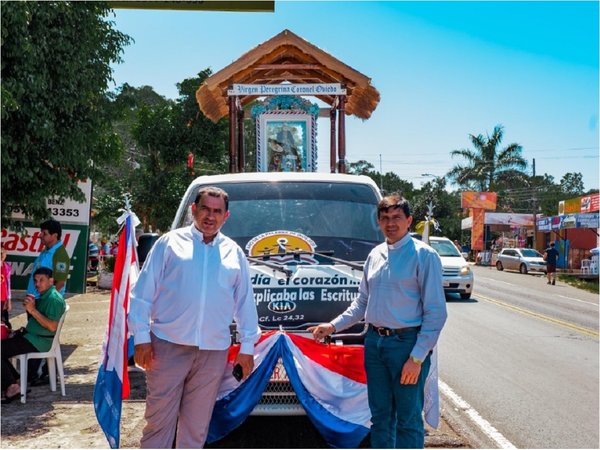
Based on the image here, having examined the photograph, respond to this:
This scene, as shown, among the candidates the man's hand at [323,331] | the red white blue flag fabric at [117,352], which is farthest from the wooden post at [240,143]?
the man's hand at [323,331]

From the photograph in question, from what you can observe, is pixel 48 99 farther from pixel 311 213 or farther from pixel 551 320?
pixel 551 320

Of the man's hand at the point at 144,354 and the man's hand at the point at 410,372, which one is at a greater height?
the man's hand at the point at 144,354

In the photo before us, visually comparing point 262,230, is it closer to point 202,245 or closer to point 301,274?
point 301,274

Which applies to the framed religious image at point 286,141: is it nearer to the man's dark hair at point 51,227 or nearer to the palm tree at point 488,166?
the man's dark hair at point 51,227

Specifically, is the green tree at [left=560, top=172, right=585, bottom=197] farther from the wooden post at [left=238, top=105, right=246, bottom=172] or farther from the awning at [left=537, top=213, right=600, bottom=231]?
the wooden post at [left=238, top=105, right=246, bottom=172]

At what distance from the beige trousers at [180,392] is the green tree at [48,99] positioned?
4.47 m

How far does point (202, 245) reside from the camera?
391 cm

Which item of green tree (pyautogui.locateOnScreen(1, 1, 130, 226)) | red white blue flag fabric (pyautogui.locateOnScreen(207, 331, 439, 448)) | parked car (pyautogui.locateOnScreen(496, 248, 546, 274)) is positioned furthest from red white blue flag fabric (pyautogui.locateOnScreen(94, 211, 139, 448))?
parked car (pyautogui.locateOnScreen(496, 248, 546, 274))

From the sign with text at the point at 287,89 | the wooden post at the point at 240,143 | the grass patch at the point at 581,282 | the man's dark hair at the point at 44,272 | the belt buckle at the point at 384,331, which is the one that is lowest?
the grass patch at the point at 581,282

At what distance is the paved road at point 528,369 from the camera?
20.0 feet

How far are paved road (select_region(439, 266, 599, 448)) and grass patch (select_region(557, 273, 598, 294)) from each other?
32.9 ft

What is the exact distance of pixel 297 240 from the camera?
5953 millimetres

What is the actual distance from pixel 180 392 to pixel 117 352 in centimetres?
129

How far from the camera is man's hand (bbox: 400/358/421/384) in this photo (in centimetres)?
382
